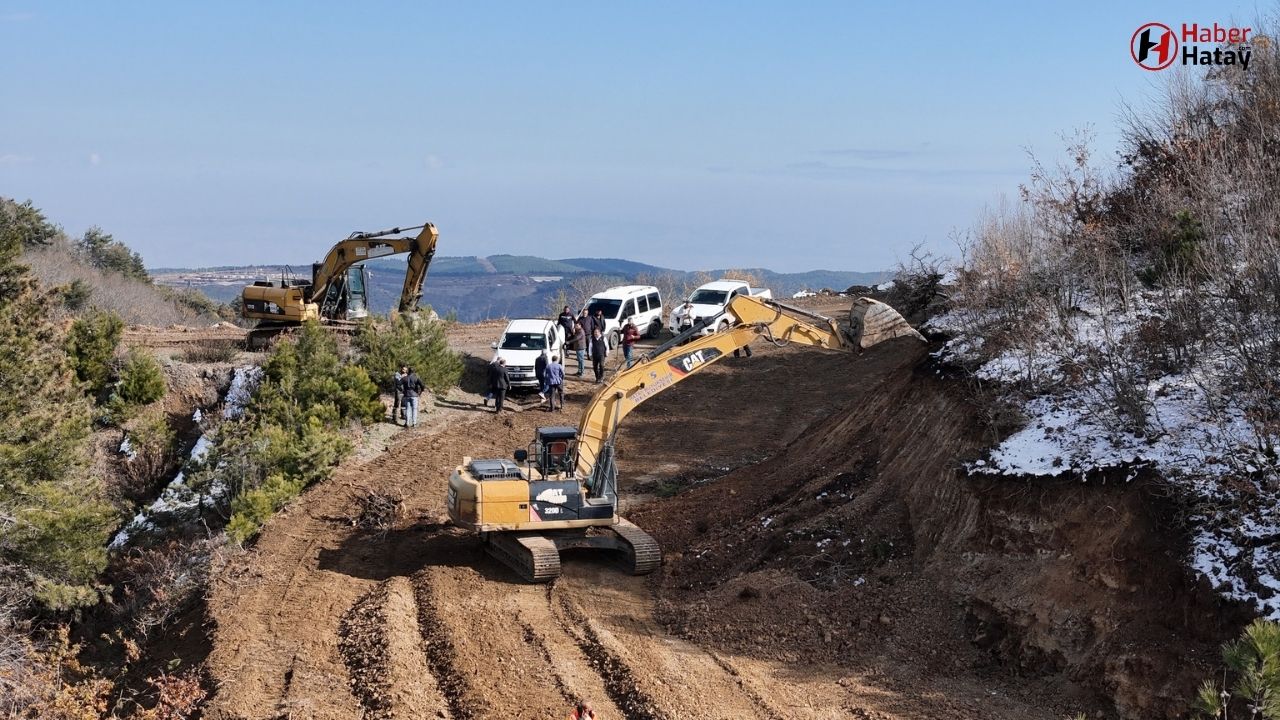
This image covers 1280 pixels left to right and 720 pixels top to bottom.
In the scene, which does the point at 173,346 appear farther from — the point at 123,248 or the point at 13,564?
the point at 123,248

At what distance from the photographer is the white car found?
27359mm

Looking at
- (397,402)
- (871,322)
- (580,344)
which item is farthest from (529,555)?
(580,344)

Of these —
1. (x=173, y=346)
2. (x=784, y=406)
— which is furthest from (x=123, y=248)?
(x=784, y=406)

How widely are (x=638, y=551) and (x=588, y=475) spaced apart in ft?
4.63

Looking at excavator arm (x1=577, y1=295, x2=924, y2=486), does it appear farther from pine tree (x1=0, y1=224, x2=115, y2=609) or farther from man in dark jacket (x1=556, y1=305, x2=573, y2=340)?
man in dark jacket (x1=556, y1=305, x2=573, y2=340)

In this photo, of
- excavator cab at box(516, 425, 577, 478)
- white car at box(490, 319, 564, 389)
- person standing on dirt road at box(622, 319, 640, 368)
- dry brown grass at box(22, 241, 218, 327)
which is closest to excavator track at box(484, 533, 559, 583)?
excavator cab at box(516, 425, 577, 478)

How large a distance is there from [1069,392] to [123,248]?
6089cm

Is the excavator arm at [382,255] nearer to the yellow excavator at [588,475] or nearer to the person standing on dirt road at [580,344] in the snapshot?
the person standing on dirt road at [580,344]

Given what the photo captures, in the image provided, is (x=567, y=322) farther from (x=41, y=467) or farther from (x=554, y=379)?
(x=41, y=467)

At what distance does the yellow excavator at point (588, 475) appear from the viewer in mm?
16047

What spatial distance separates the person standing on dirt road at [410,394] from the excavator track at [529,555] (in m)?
8.27

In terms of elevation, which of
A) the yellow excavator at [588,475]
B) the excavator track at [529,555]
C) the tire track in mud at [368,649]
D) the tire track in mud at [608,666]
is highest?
the yellow excavator at [588,475]

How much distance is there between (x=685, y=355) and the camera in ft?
54.9

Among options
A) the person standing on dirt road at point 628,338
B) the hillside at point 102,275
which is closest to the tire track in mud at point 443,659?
the person standing on dirt road at point 628,338
